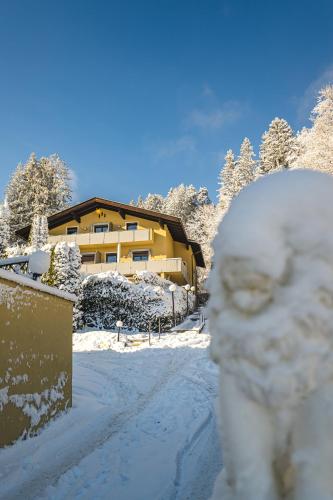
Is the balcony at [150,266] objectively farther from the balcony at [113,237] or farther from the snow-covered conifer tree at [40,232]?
the snow-covered conifer tree at [40,232]

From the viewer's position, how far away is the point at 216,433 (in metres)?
5.24

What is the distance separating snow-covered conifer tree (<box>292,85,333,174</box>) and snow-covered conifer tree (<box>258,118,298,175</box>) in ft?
49.1

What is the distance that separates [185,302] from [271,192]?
2191 centimetres

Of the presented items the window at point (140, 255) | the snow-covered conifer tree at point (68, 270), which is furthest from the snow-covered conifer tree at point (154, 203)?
the snow-covered conifer tree at point (68, 270)

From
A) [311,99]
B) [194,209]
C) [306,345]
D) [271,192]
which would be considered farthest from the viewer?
[194,209]

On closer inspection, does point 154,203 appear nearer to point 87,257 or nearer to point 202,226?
point 202,226

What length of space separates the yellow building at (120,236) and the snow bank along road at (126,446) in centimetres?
1730

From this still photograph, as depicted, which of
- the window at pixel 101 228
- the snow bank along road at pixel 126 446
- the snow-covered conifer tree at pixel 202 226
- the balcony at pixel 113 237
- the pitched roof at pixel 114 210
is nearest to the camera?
the snow bank along road at pixel 126 446

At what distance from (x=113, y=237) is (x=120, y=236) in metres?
0.52

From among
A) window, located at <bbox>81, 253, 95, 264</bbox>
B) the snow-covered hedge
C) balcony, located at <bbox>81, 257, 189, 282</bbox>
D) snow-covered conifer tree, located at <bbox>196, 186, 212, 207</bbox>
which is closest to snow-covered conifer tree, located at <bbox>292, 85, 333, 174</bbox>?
the snow-covered hedge

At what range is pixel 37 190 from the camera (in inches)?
1576

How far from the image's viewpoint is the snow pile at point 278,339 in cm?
169

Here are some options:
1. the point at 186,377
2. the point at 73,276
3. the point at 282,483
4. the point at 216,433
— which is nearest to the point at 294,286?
the point at 282,483

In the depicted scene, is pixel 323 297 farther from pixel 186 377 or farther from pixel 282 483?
pixel 186 377
